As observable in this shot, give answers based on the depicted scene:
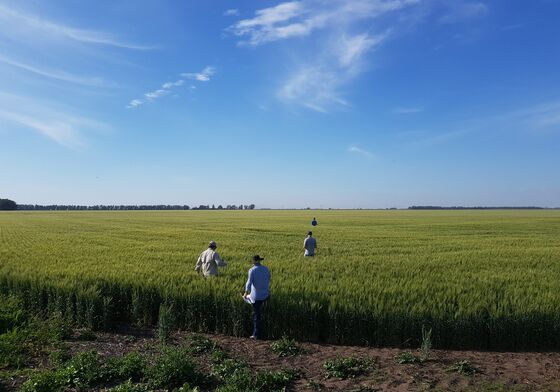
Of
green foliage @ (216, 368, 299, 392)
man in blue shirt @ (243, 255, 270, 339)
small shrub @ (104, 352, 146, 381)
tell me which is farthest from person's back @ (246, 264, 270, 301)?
small shrub @ (104, 352, 146, 381)

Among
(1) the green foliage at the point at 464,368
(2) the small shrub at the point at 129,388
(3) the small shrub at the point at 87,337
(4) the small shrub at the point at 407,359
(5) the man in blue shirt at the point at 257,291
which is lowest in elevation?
(3) the small shrub at the point at 87,337

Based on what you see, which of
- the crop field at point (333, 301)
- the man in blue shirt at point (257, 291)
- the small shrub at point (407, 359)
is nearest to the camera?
the small shrub at point (407, 359)

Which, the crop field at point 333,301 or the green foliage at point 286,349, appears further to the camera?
the crop field at point 333,301

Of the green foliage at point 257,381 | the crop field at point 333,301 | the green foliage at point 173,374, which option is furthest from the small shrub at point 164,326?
the green foliage at point 257,381

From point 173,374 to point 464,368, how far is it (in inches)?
199

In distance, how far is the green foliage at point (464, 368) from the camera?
25.7 feet

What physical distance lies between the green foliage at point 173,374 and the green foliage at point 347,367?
2.30m

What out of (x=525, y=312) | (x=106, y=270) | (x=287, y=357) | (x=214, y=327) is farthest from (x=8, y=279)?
(x=525, y=312)

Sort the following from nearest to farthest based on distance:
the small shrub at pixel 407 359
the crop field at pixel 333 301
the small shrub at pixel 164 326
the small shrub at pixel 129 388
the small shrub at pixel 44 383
→ the small shrub at pixel 129 388 < the small shrub at pixel 44 383 < the small shrub at pixel 407 359 < the small shrub at pixel 164 326 < the crop field at pixel 333 301

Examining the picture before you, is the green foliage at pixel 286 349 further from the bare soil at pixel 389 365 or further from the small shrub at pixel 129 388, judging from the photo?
the small shrub at pixel 129 388

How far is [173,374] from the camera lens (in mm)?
7207

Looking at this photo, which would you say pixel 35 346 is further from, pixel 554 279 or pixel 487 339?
pixel 554 279

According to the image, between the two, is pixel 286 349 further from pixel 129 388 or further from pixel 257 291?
pixel 129 388

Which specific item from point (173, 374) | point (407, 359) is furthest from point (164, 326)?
point (407, 359)
